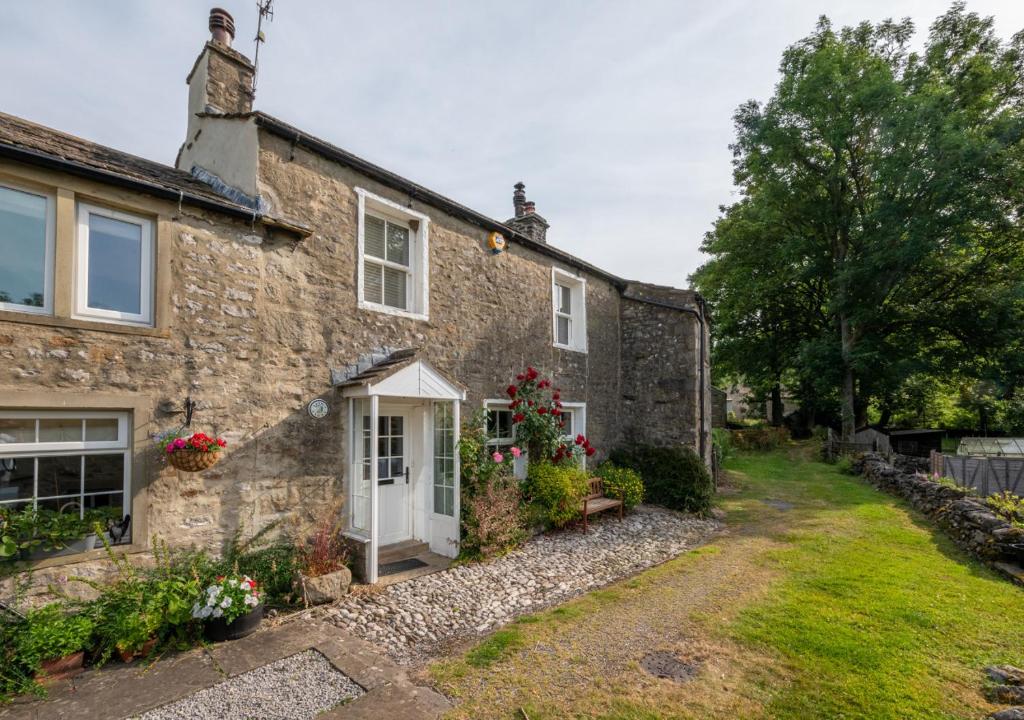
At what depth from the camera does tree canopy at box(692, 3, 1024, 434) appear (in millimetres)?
17859

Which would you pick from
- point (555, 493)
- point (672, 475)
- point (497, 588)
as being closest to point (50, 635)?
point (497, 588)

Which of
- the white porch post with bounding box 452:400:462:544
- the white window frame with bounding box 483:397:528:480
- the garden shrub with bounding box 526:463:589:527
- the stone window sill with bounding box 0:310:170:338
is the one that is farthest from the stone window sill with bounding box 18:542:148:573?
the garden shrub with bounding box 526:463:589:527

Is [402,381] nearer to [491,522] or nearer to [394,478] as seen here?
[394,478]

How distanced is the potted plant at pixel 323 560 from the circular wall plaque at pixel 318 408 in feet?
4.14

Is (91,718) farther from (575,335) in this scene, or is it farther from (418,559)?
(575,335)

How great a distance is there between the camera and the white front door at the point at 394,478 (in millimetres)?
7633

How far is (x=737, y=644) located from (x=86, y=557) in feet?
21.6

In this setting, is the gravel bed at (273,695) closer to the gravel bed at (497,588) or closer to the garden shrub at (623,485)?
the gravel bed at (497,588)

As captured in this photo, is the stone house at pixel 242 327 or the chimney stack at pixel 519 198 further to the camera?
the chimney stack at pixel 519 198

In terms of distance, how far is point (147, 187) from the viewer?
5.16 m

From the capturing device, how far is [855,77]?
20.2 meters

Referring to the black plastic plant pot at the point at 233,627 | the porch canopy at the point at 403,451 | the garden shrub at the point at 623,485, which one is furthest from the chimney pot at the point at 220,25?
the garden shrub at the point at 623,485

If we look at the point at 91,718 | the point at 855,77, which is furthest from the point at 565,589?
the point at 855,77

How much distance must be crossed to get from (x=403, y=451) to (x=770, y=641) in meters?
5.54
